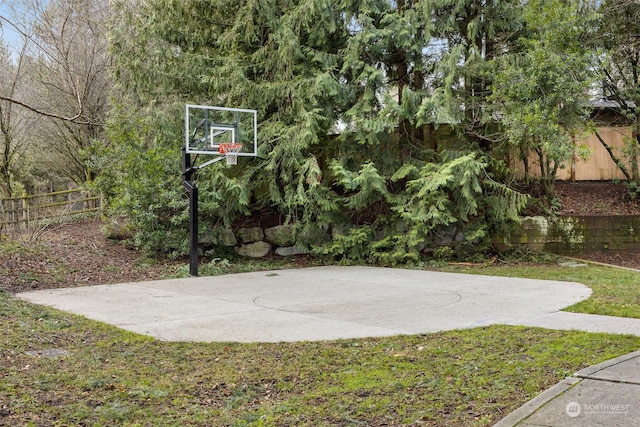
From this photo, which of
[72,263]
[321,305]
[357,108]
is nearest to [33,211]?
[72,263]

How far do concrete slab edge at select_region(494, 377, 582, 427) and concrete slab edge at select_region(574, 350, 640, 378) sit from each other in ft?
0.37

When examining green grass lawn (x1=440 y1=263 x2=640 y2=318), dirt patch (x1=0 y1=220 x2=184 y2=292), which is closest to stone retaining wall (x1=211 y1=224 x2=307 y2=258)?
dirt patch (x1=0 y1=220 x2=184 y2=292)

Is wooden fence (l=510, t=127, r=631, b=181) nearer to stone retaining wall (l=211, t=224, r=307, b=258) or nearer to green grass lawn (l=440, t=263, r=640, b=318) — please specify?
green grass lawn (l=440, t=263, r=640, b=318)

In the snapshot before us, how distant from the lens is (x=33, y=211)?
15.4 m

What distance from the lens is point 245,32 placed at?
1373 centimetres

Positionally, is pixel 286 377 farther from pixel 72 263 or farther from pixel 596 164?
pixel 596 164

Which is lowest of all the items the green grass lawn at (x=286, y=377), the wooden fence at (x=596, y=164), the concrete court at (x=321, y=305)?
the concrete court at (x=321, y=305)

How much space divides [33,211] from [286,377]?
13.1 m

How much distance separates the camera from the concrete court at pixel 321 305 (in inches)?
245

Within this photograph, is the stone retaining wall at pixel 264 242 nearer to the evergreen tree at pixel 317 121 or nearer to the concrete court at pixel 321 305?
the evergreen tree at pixel 317 121

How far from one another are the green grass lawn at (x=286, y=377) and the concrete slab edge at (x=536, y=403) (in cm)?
10

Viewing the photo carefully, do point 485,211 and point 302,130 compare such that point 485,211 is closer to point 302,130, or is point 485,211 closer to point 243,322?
point 302,130

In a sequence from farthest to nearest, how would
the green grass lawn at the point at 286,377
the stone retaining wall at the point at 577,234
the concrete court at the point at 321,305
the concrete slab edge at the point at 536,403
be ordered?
1. the stone retaining wall at the point at 577,234
2. the concrete court at the point at 321,305
3. the green grass lawn at the point at 286,377
4. the concrete slab edge at the point at 536,403

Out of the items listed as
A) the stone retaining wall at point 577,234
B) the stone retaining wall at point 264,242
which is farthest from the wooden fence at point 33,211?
the stone retaining wall at point 577,234
